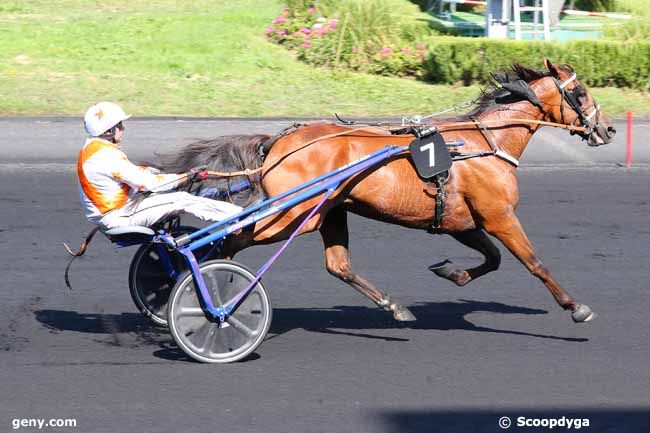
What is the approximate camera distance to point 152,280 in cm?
684

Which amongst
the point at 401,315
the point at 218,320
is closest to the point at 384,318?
the point at 401,315

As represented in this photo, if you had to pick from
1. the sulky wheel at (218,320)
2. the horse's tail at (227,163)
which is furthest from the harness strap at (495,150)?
the sulky wheel at (218,320)

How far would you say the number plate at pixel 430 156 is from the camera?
21.2 feet

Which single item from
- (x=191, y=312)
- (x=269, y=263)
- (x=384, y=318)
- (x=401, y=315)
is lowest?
(x=384, y=318)

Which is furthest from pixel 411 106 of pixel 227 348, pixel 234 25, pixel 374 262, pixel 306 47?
pixel 227 348

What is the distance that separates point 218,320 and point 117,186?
100cm

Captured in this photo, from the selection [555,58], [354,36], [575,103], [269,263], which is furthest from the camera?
[354,36]

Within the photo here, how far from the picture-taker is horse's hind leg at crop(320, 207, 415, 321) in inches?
270

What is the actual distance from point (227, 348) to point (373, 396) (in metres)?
1.04

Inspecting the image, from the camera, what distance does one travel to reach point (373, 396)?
5672 millimetres

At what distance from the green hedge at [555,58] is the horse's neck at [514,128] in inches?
Result: 396

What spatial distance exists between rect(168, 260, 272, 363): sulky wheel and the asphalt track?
4.3 inches

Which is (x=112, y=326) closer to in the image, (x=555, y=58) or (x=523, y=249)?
→ (x=523, y=249)

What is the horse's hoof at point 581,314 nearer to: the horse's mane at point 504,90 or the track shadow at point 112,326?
the horse's mane at point 504,90
